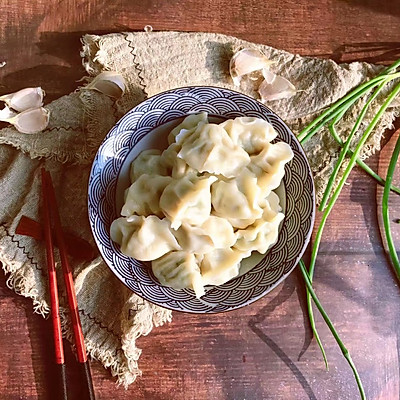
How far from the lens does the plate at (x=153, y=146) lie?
1.20 m

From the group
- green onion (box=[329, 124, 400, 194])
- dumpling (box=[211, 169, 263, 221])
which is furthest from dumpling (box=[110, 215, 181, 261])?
green onion (box=[329, 124, 400, 194])

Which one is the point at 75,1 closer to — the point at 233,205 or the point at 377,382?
the point at 233,205

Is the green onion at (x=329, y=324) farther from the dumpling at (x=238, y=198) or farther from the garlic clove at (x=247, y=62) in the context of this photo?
the garlic clove at (x=247, y=62)

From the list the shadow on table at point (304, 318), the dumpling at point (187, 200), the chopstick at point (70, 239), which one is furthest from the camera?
the shadow on table at point (304, 318)

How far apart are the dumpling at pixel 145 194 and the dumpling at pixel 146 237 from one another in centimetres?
2

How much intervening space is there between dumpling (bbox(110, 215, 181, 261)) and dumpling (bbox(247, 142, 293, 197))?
21 cm

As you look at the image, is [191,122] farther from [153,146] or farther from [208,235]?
[208,235]

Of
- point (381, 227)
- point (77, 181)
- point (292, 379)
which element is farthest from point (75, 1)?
point (292, 379)

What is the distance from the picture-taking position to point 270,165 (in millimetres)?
1170

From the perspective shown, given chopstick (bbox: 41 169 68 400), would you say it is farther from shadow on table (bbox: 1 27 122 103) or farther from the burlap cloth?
shadow on table (bbox: 1 27 122 103)

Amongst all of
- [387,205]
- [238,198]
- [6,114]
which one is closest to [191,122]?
[238,198]

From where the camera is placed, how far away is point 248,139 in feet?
3.92

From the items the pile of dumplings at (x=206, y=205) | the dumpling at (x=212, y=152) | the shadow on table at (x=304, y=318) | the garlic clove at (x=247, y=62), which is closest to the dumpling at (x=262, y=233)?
the pile of dumplings at (x=206, y=205)

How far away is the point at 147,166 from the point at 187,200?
15 centimetres
